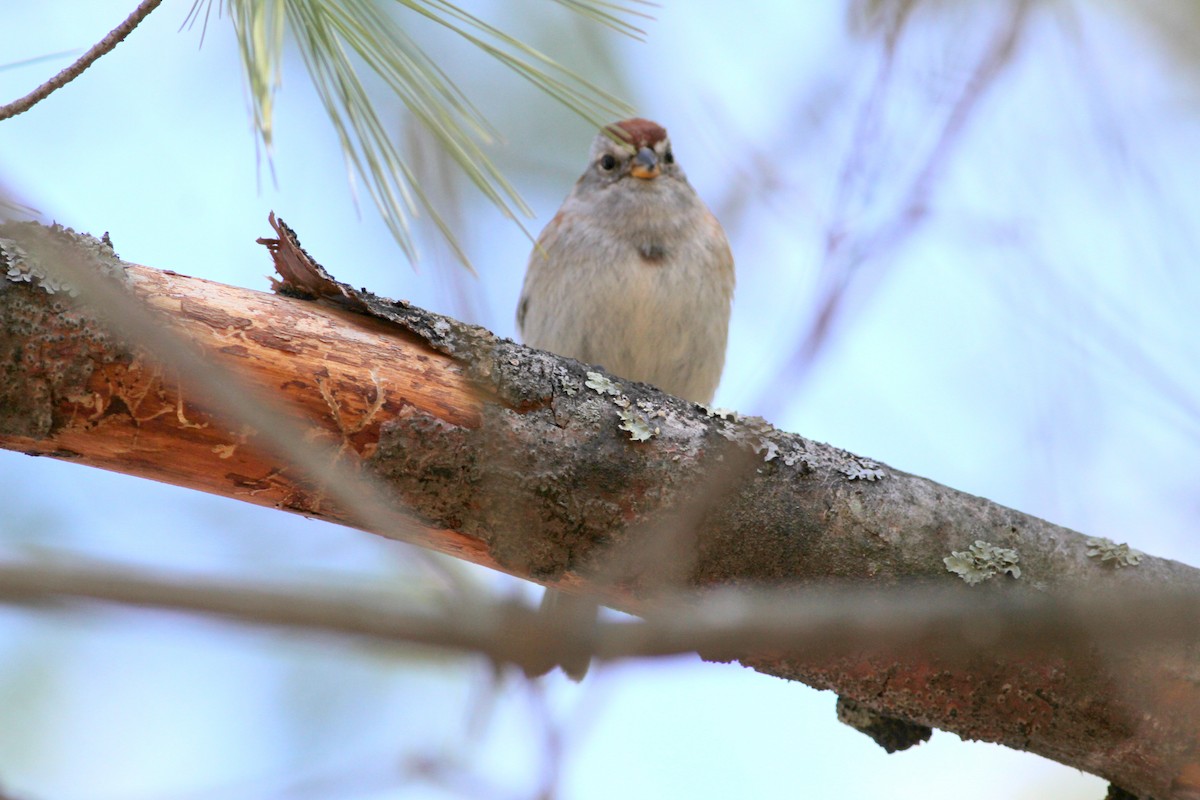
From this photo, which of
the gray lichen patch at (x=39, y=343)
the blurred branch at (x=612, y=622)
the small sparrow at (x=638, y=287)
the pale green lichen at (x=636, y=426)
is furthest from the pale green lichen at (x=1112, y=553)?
the gray lichen patch at (x=39, y=343)

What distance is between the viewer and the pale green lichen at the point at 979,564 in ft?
8.56

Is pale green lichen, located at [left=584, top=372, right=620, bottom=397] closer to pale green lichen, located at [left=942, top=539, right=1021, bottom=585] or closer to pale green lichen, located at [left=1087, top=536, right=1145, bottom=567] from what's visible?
pale green lichen, located at [left=942, top=539, right=1021, bottom=585]

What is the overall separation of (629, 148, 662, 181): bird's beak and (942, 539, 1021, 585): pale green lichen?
7.91 feet

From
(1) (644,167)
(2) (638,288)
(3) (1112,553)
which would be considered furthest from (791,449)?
(1) (644,167)

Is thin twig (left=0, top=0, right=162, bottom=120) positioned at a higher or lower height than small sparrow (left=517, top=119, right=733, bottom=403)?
lower

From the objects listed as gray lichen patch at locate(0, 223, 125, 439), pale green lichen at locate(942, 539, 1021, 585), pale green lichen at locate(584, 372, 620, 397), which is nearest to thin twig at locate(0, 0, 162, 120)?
gray lichen patch at locate(0, 223, 125, 439)

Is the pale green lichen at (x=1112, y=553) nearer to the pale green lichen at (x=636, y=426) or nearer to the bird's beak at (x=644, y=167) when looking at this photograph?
the pale green lichen at (x=636, y=426)

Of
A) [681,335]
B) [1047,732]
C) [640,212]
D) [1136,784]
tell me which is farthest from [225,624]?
[640,212]

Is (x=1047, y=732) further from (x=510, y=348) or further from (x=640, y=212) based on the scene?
(x=640, y=212)

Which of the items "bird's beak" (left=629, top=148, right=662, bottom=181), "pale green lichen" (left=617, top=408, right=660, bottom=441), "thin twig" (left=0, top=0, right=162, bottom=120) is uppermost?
"bird's beak" (left=629, top=148, right=662, bottom=181)

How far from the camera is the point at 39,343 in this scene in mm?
2230

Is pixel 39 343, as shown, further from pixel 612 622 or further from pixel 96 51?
pixel 612 622

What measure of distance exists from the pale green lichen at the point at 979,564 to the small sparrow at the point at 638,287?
5.74 ft

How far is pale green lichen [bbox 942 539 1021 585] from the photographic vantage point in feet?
8.56
